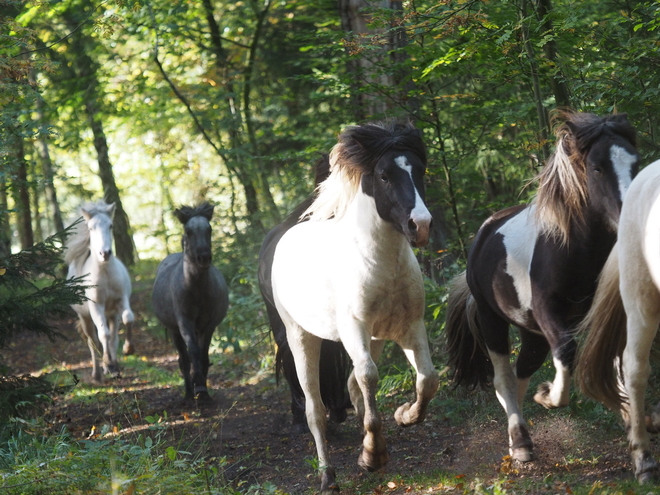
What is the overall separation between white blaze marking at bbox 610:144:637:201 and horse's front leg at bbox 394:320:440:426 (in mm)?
1618

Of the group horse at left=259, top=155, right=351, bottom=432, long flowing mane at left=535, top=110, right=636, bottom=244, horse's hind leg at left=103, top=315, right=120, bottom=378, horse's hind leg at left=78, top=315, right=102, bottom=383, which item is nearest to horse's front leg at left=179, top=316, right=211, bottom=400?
horse's hind leg at left=103, top=315, right=120, bottom=378

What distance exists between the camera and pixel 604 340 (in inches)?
176

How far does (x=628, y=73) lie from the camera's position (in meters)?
5.96

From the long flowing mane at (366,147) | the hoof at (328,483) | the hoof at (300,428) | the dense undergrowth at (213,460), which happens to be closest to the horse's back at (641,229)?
the dense undergrowth at (213,460)

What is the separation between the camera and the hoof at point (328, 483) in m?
5.15

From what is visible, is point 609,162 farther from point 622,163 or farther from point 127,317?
point 127,317

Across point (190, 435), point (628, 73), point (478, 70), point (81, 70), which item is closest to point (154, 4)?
point (81, 70)

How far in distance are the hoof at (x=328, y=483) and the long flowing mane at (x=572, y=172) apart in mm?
2292

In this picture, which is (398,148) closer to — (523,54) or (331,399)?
(523,54)

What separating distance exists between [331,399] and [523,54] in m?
3.72

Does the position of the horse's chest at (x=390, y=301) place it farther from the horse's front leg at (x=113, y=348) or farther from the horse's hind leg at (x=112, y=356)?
the horse's front leg at (x=113, y=348)

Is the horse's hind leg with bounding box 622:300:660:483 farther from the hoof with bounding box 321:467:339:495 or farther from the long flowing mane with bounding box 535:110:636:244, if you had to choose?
the hoof with bounding box 321:467:339:495

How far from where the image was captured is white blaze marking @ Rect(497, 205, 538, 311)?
5.16 metres

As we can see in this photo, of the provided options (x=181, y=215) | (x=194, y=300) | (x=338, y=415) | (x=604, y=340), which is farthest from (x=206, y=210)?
(x=604, y=340)
